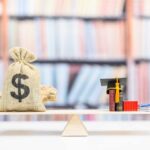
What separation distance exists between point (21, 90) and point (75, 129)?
0.21 meters

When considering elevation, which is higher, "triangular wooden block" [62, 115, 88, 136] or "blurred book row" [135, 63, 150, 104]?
"blurred book row" [135, 63, 150, 104]

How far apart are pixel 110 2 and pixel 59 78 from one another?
0.66 meters

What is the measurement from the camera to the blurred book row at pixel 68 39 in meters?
2.54

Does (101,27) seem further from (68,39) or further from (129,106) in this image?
(129,106)

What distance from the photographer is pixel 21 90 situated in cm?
113

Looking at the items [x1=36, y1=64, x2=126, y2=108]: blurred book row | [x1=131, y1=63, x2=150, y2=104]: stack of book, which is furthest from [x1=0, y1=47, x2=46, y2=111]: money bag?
[x1=131, y1=63, x2=150, y2=104]: stack of book

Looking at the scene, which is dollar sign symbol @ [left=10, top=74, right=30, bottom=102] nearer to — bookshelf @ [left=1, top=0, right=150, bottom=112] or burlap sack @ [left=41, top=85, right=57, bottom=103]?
burlap sack @ [left=41, top=85, right=57, bottom=103]

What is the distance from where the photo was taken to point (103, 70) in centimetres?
258

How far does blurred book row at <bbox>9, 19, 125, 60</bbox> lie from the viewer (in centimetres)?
254

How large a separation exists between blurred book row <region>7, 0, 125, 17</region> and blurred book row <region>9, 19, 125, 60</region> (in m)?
0.06

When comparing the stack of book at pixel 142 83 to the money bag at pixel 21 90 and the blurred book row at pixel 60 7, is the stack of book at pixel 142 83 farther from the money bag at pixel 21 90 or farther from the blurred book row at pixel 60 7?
the money bag at pixel 21 90

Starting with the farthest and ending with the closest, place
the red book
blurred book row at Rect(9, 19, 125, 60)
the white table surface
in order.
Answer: blurred book row at Rect(9, 19, 125, 60)
the red book
the white table surface
